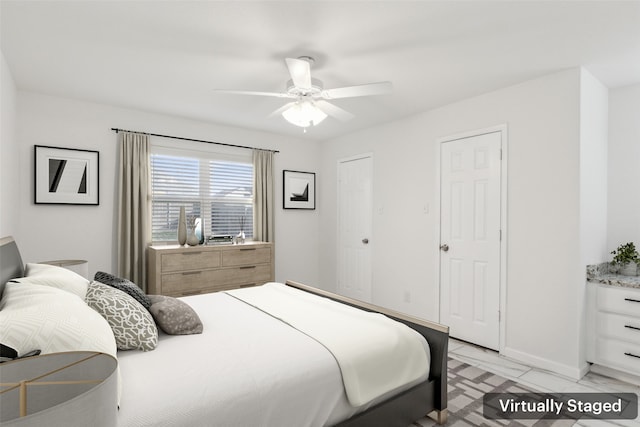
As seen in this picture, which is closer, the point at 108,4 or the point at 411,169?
the point at 108,4

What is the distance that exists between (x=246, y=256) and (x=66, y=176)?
6.88 feet

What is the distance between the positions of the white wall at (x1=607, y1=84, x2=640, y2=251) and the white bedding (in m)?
3.12

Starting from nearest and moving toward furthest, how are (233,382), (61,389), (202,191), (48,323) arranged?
(61,389) < (48,323) < (233,382) < (202,191)

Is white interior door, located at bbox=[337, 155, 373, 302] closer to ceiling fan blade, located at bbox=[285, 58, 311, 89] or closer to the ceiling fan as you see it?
the ceiling fan

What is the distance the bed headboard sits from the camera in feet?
5.57

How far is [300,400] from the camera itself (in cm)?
150

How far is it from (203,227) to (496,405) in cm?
367

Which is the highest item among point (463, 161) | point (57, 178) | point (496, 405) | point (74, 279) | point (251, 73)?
point (251, 73)

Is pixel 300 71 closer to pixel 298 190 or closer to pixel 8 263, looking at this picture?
pixel 8 263

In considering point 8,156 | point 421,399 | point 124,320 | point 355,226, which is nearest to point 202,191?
point 8,156

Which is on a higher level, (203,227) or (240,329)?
(203,227)

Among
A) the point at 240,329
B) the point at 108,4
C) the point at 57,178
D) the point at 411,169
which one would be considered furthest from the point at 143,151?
the point at 411,169

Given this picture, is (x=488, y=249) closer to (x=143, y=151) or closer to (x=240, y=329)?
(x=240, y=329)

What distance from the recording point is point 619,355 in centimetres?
269
